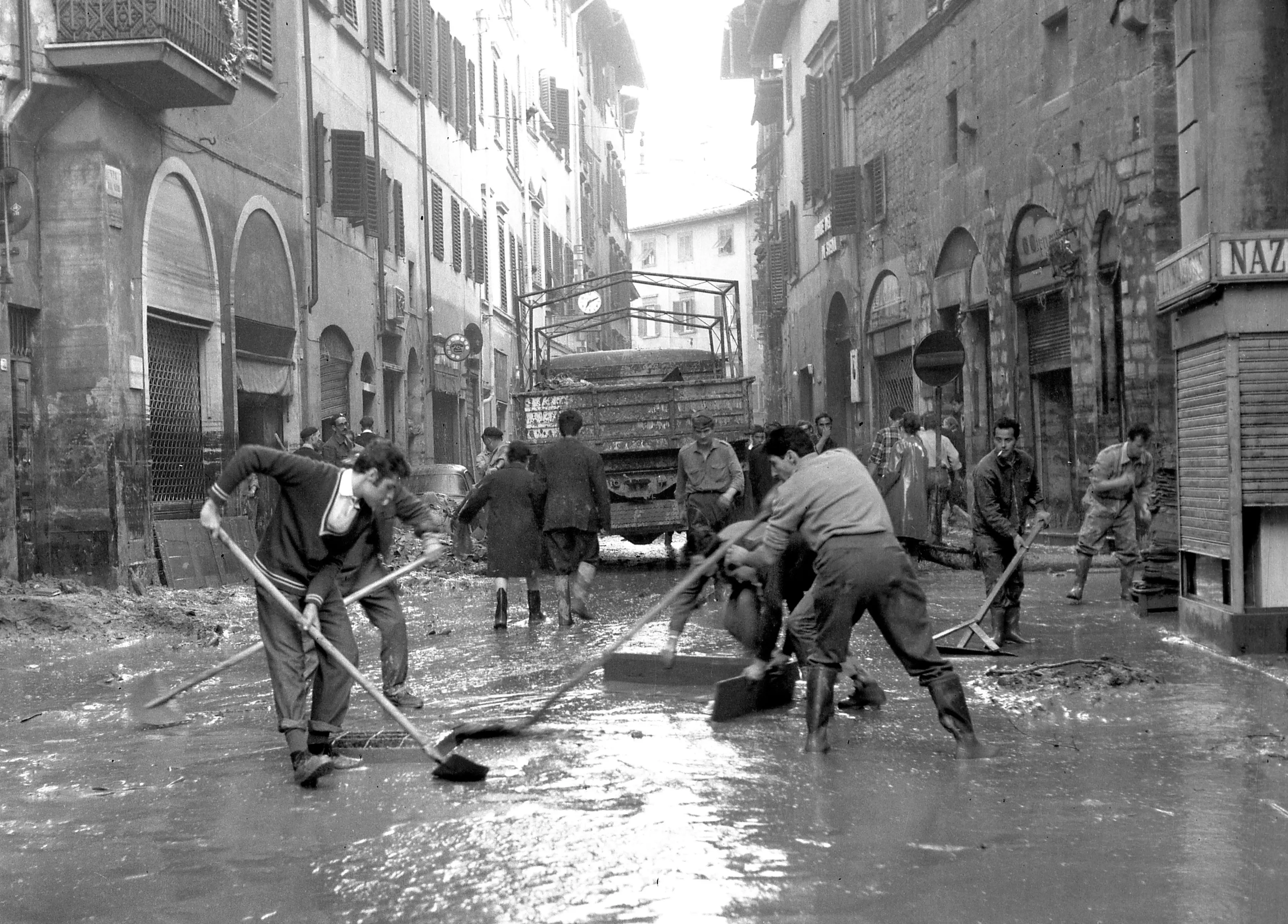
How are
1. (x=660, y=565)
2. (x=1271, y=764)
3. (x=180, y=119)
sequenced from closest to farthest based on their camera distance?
(x=1271, y=764)
(x=180, y=119)
(x=660, y=565)

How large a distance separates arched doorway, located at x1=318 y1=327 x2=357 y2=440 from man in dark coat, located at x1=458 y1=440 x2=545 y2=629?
9046mm

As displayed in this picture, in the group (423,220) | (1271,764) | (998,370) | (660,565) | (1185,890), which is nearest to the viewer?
(1185,890)

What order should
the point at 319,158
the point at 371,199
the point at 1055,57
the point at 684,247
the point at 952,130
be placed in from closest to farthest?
the point at 1055,57, the point at 319,158, the point at 952,130, the point at 371,199, the point at 684,247

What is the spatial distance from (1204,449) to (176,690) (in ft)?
20.0

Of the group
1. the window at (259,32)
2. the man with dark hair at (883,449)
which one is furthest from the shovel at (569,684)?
the window at (259,32)

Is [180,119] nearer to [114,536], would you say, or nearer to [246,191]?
[246,191]

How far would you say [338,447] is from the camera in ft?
55.3

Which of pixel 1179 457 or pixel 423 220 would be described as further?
pixel 423 220

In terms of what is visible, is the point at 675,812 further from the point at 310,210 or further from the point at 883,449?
the point at 310,210

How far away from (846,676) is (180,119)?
10.6 m

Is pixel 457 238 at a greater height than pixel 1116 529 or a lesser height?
greater

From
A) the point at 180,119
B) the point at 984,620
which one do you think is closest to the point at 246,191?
the point at 180,119

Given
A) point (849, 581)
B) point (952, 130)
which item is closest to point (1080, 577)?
point (849, 581)

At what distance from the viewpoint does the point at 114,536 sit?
45.6 feet
